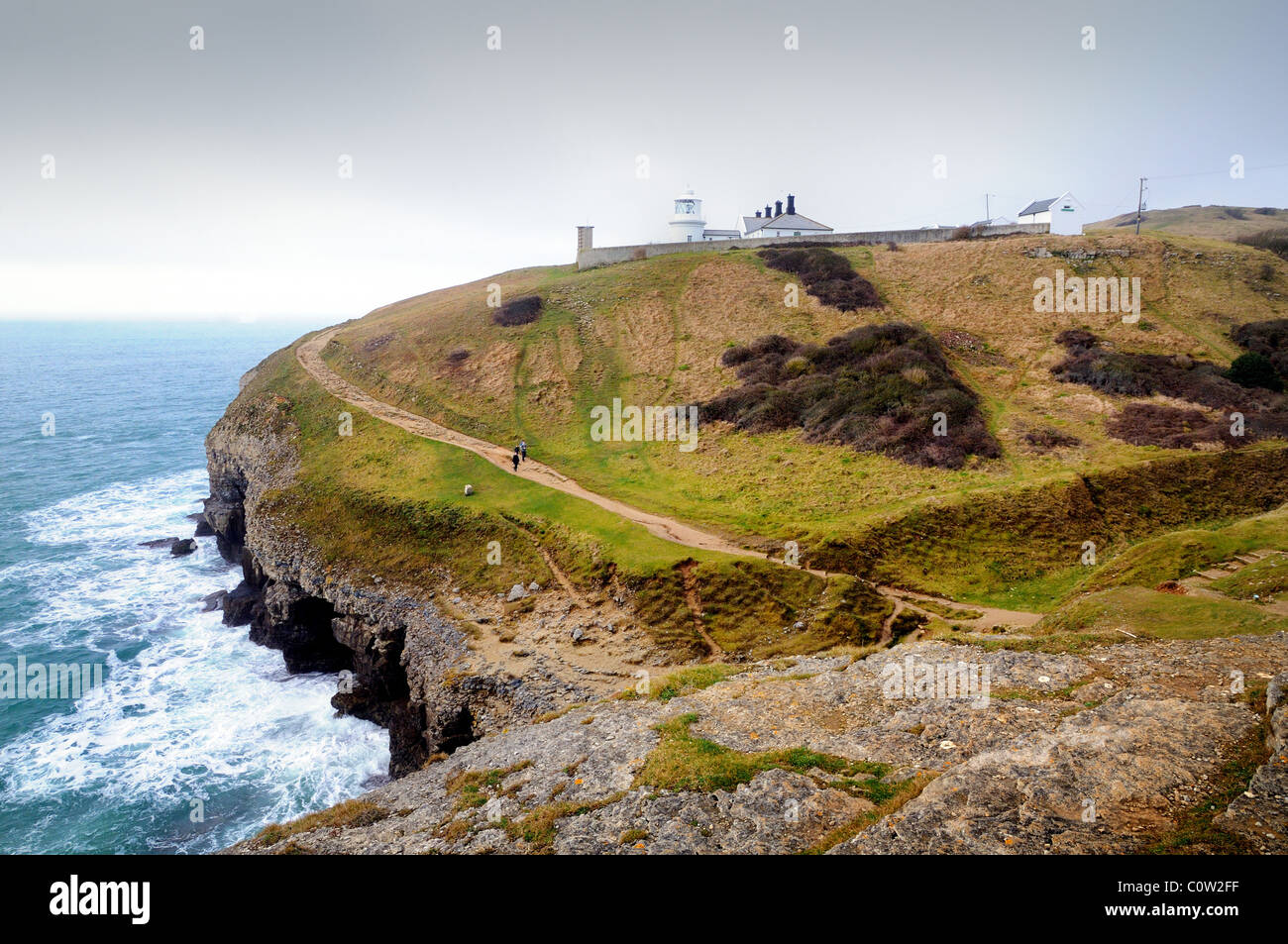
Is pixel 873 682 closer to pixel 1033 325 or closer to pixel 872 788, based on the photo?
pixel 872 788

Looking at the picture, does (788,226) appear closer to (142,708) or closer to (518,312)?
(518,312)

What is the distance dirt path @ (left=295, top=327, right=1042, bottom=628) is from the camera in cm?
2997

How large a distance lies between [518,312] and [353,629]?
45.3m

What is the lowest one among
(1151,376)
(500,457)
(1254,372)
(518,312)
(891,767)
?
(891,767)

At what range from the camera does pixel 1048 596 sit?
30.6m

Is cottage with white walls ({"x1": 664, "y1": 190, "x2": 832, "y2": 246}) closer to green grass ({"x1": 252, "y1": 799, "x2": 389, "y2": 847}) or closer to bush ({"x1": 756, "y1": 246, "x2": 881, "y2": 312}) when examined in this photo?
bush ({"x1": 756, "y1": 246, "x2": 881, "y2": 312})

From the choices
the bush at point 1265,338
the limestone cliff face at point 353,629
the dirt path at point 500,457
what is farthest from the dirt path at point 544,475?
the bush at point 1265,338

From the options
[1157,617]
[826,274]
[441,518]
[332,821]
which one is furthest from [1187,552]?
[826,274]

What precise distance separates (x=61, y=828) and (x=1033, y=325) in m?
76.2

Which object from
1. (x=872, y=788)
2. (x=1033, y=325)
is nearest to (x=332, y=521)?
(x=872, y=788)

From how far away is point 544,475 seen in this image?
155 feet

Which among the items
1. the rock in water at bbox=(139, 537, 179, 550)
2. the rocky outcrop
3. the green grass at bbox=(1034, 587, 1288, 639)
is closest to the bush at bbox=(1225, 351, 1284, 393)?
the green grass at bbox=(1034, 587, 1288, 639)

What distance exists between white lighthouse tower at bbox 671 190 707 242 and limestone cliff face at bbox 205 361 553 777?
6277cm

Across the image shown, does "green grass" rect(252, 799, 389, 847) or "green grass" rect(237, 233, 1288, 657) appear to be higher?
"green grass" rect(237, 233, 1288, 657)
